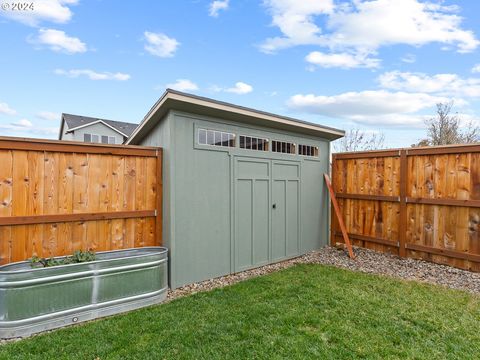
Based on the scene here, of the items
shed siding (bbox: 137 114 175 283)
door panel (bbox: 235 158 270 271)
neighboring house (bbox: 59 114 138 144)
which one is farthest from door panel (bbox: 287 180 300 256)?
neighboring house (bbox: 59 114 138 144)

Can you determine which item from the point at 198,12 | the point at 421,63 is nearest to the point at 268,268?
the point at 198,12

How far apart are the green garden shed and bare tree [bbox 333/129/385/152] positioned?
8.24 m

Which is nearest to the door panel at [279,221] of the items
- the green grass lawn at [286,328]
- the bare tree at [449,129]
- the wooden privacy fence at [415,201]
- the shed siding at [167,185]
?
the green grass lawn at [286,328]

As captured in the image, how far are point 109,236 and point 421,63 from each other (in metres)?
8.48

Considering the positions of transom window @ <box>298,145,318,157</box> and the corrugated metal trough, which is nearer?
the corrugated metal trough


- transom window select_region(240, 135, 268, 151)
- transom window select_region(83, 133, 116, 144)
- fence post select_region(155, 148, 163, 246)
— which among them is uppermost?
transom window select_region(83, 133, 116, 144)

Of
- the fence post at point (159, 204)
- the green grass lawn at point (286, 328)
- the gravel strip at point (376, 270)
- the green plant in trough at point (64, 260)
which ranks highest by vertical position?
the fence post at point (159, 204)

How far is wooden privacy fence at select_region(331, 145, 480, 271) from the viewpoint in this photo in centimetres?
414

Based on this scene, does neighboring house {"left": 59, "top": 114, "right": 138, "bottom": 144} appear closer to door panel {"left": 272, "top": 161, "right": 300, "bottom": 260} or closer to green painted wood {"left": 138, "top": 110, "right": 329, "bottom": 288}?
green painted wood {"left": 138, "top": 110, "right": 329, "bottom": 288}

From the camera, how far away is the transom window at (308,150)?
5.33 m

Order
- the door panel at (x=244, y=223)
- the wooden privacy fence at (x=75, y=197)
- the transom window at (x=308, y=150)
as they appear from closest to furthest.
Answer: the wooden privacy fence at (x=75, y=197) → the door panel at (x=244, y=223) → the transom window at (x=308, y=150)

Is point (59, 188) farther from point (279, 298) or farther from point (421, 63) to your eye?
point (421, 63)

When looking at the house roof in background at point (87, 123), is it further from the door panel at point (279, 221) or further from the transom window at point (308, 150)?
the door panel at point (279, 221)

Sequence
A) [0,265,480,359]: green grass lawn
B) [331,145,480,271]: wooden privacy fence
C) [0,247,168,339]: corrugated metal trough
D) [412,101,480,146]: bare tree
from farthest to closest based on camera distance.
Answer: [412,101,480,146]: bare tree, [331,145,480,271]: wooden privacy fence, [0,247,168,339]: corrugated metal trough, [0,265,480,359]: green grass lawn
